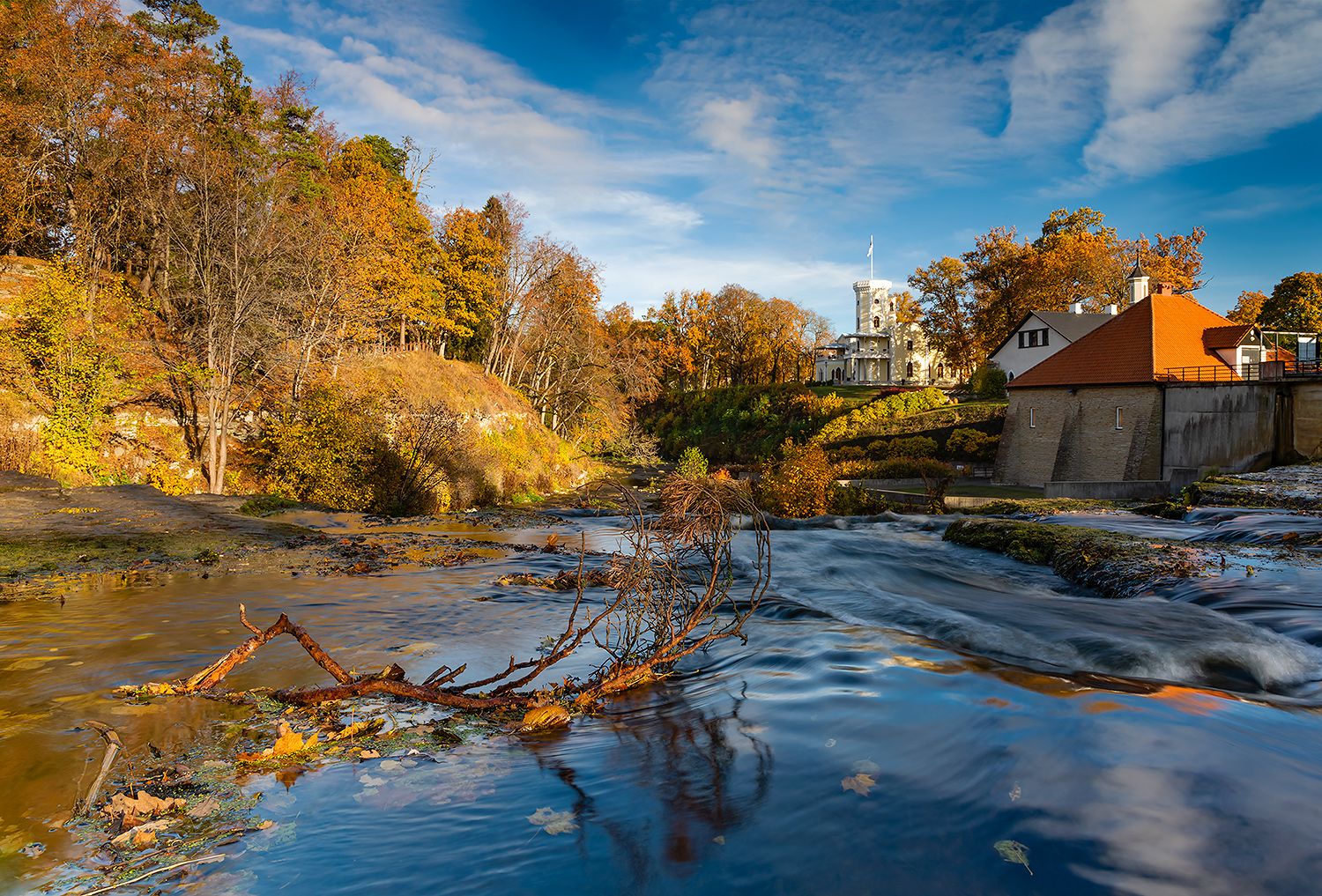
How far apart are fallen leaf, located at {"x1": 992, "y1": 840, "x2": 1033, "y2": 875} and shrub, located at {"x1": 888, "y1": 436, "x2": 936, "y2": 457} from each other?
38.3 meters

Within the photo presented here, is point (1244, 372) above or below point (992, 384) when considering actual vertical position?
below

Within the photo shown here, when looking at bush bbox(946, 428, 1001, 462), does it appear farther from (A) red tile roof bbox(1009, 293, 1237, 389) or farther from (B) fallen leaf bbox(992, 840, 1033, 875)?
(B) fallen leaf bbox(992, 840, 1033, 875)

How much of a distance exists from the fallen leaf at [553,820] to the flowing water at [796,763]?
3 centimetres

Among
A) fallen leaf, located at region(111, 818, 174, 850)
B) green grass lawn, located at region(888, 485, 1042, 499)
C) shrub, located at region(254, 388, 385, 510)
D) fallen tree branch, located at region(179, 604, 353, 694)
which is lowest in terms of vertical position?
fallen leaf, located at region(111, 818, 174, 850)

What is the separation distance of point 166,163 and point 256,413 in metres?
9.28

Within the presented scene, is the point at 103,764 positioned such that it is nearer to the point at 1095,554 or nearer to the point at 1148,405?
the point at 1095,554

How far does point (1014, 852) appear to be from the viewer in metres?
3.72

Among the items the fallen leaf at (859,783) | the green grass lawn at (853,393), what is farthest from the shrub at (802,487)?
the green grass lawn at (853,393)

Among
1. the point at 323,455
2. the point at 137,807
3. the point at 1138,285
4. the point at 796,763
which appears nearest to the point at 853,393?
the point at 1138,285

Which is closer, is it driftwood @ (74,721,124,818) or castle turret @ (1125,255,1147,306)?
driftwood @ (74,721,124,818)

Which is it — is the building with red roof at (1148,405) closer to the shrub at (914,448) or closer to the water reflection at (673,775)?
the shrub at (914,448)

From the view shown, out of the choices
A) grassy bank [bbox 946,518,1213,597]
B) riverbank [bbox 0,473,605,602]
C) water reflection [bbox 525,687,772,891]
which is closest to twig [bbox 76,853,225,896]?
water reflection [bbox 525,687,772,891]

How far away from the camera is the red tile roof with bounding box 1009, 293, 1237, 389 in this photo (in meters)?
30.8

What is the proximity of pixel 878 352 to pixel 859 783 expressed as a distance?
98.2m
